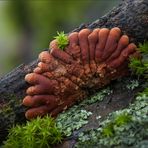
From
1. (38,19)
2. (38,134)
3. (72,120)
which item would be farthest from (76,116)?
(38,19)

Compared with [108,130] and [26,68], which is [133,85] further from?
[26,68]

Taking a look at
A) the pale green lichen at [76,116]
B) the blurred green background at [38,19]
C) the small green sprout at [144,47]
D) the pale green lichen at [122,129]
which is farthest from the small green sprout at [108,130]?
the blurred green background at [38,19]

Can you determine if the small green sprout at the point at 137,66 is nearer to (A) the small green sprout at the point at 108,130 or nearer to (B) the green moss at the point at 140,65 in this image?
(B) the green moss at the point at 140,65

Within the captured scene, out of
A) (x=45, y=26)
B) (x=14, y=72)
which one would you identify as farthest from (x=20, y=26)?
(x=14, y=72)

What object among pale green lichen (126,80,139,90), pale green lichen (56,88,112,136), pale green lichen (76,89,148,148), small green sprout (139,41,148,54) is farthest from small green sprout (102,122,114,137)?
small green sprout (139,41,148,54)

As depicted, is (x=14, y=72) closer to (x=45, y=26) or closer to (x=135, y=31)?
(x=135, y=31)

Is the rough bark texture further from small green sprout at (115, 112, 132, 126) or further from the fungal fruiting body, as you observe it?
small green sprout at (115, 112, 132, 126)

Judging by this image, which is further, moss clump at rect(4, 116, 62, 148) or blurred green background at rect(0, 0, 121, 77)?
blurred green background at rect(0, 0, 121, 77)
